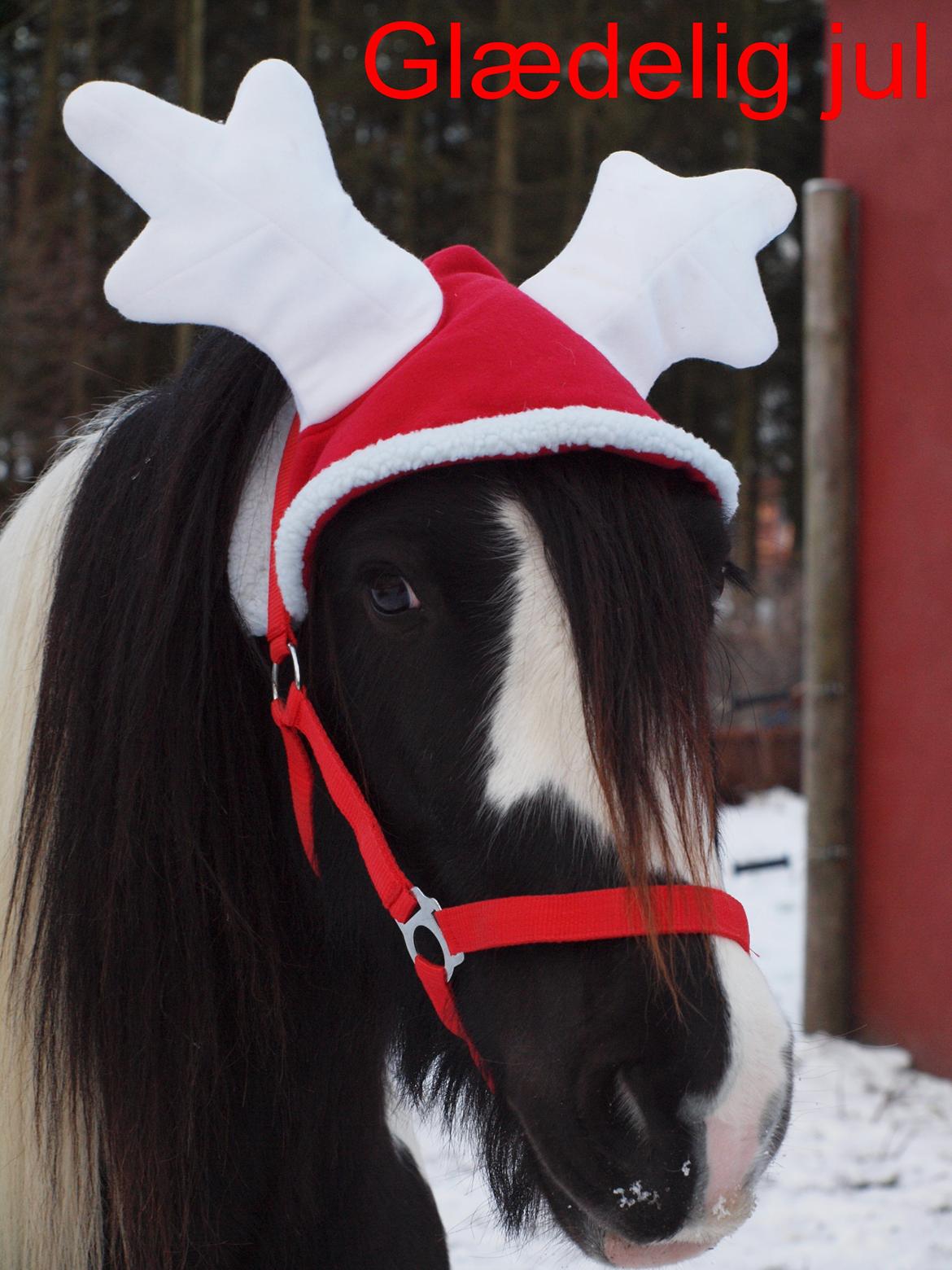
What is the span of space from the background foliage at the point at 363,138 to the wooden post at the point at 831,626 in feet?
17.5

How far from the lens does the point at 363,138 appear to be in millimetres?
11336

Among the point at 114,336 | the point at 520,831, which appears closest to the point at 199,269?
the point at 520,831

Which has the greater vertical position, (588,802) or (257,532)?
(257,532)

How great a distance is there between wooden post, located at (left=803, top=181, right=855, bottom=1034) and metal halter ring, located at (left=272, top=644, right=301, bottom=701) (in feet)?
10.4

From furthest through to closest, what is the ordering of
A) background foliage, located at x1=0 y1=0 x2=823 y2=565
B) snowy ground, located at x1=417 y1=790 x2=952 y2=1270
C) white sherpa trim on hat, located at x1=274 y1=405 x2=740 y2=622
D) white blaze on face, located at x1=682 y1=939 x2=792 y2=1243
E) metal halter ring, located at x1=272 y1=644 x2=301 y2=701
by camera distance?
background foliage, located at x1=0 y1=0 x2=823 y2=565
snowy ground, located at x1=417 y1=790 x2=952 y2=1270
metal halter ring, located at x1=272 y1=644 x2=301 y2=701
white sherpa trim on hat, located at x1=274 y1=405 x2=740 y2=622
white blaze on face, located at x1=682 y1=939 x2=792 y2=1243

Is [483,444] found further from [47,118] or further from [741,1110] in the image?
[47,118]

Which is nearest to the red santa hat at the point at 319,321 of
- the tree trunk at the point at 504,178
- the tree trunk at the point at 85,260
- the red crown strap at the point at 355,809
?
the red crown strap at the point at 355,809

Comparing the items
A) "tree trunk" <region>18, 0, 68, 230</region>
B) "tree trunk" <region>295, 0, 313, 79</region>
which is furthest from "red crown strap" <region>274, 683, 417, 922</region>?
"tree trunk" <region>295, 0, 313, 79</region>

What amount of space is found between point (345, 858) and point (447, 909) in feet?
0.61

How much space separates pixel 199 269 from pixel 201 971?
783 millimetres

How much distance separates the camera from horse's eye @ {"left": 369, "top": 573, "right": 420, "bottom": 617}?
1.20 metres

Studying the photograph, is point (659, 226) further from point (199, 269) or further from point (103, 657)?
point (103, 657)

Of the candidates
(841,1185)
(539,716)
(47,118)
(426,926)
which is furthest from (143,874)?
(47,118)

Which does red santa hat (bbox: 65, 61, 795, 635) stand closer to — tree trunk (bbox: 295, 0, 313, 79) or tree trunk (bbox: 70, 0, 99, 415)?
tree trunk (bbox: 70, 0, 99, 415)
